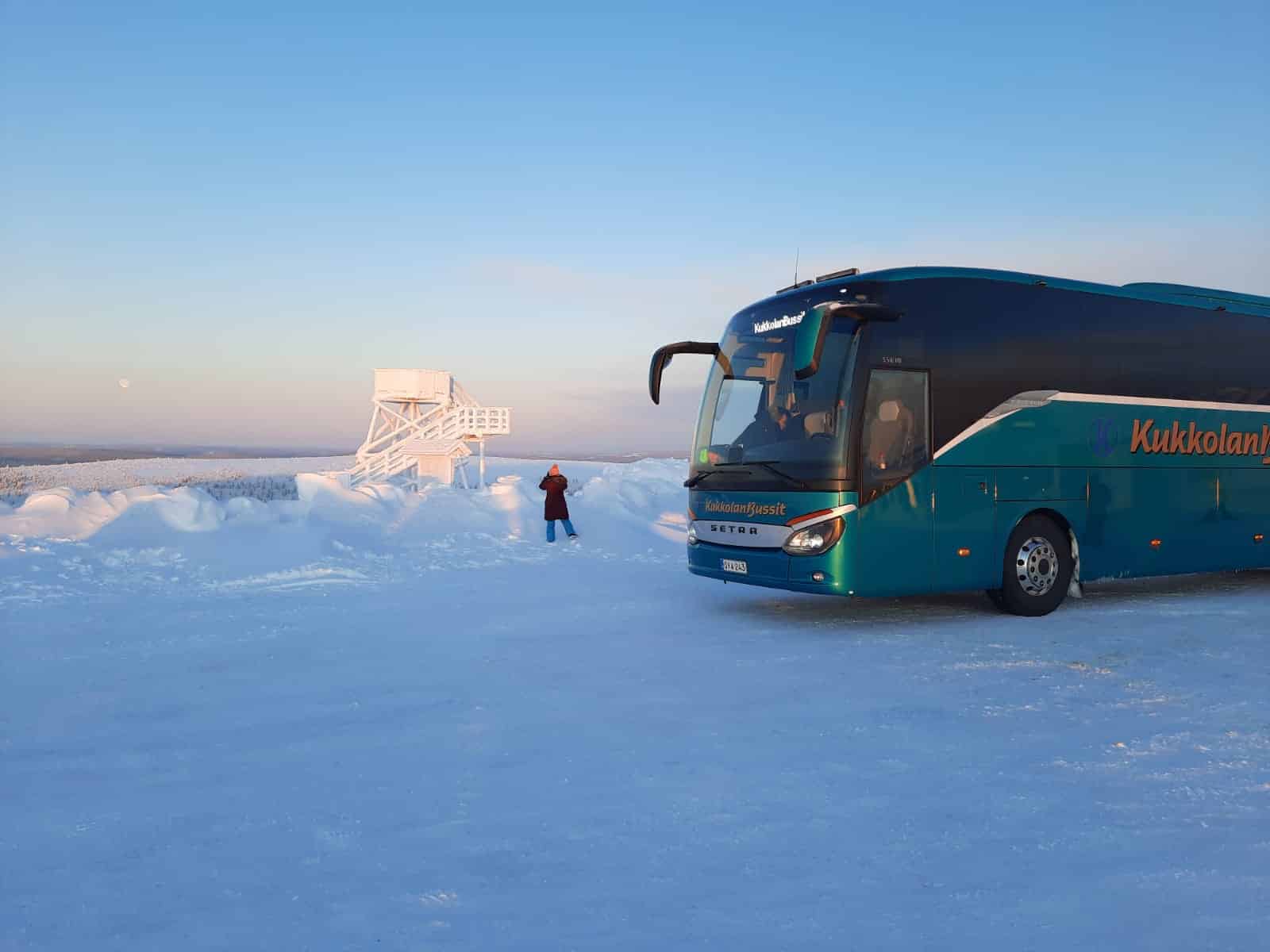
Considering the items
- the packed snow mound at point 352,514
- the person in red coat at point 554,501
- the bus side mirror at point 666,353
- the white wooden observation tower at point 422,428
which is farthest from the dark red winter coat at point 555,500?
the white wooden observation tower at point 422,428

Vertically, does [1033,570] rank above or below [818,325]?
below

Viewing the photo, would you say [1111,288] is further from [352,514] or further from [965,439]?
[352,514]

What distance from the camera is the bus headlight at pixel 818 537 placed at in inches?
345

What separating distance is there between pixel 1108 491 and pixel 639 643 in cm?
588

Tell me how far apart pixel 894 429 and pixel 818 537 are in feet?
4.35

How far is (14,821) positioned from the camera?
420cm

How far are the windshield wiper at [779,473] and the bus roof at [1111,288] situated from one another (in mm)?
1898

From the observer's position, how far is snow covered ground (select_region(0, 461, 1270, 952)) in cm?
324

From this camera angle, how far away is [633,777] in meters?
4.68

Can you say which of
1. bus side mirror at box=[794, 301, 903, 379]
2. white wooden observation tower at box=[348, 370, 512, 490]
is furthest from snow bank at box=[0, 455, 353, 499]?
bus side mirror at box=[794, 301, 903, 379]

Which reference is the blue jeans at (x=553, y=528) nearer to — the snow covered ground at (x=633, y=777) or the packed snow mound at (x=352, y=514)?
the packed snow mound at (x=352, y=514)

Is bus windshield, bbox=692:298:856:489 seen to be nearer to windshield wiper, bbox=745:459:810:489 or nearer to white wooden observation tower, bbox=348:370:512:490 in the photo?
windshield wiper, bbox=745:459:810:489

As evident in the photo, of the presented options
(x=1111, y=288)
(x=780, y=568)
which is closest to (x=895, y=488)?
(x=780, y=568)

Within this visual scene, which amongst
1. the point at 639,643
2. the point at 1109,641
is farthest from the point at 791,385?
the point at 1109,641
